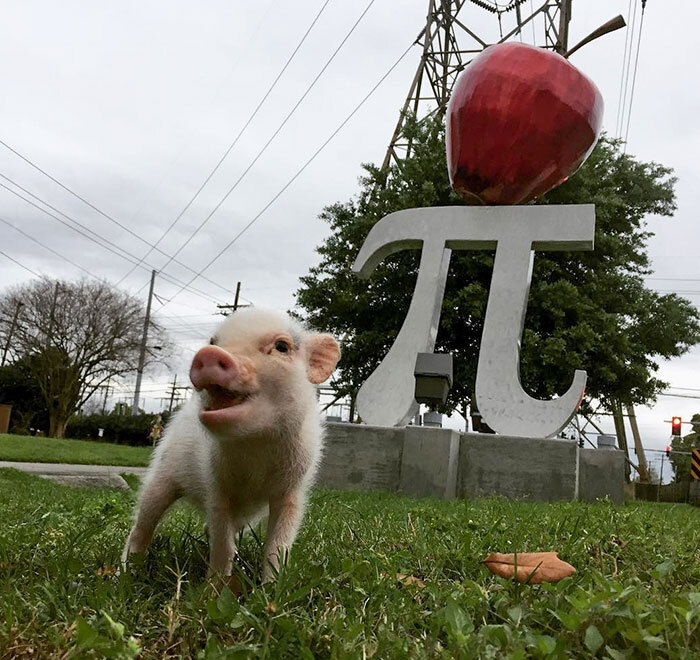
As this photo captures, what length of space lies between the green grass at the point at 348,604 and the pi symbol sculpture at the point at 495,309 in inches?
213

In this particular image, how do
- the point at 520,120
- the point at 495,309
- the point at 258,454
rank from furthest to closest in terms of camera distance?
the point at 495,309, the point at 520,120, the point at 258,454

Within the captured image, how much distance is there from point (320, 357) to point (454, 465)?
6.06 metres

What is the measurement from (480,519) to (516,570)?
74.2 inches

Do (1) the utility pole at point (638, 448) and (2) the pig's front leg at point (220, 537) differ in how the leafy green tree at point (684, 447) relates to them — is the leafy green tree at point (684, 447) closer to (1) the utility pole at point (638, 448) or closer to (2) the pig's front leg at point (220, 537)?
(1) the utility pole at point (638, 448)

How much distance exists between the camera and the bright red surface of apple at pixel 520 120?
8.09m

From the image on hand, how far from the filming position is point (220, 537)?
2.00 metres

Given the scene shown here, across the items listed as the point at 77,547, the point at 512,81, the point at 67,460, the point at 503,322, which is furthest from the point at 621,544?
the point at 67,460

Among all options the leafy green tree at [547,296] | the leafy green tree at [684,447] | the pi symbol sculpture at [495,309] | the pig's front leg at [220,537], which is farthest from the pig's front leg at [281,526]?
the leafy green tree at [684,447]

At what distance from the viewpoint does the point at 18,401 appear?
3444 cm

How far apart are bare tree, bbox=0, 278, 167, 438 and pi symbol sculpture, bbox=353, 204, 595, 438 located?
24.6m

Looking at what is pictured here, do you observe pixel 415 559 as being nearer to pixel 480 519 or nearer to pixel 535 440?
pixel 480 519

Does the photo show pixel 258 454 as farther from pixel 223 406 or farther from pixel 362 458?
pixel 362 458

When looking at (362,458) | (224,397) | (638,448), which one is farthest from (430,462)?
(638,448)

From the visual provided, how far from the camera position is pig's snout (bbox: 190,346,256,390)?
172cm
